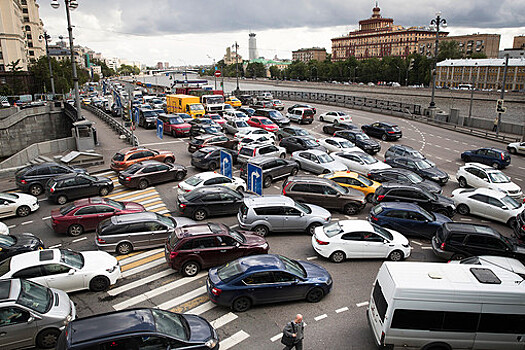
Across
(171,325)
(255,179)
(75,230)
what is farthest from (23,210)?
(171,325)

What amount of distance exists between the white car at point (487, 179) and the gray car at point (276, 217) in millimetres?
10477

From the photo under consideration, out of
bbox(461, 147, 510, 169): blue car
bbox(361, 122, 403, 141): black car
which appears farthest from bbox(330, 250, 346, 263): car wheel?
bbox(361, 122, 403, 141): black car

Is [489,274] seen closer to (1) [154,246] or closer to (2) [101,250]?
(1) [154,246]

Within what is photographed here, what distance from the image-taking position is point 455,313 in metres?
7.96

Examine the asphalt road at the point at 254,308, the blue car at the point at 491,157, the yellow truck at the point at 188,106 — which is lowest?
the asphalt road at the point at 254,308

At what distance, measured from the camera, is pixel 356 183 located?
19125 millimetres

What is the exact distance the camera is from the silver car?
8.22 metres

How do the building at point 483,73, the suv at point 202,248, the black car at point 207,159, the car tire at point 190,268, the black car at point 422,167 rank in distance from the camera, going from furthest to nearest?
the building at point 483,73 < the black car at point 207,159 < the black car at point 422,167 < the car tire at point 190,268 < the suv at point 202,248

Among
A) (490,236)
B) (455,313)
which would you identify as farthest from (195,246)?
(490,236)

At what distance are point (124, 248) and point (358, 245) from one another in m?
8.08

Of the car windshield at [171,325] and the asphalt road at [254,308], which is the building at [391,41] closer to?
the asphalt road at [254,308]

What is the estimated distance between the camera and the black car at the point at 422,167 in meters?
21.7

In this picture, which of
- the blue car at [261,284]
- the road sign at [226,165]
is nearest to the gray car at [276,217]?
the blue car at [261,284]

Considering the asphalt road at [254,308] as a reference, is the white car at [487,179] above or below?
above
